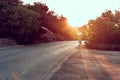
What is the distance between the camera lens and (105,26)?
36.2 meters

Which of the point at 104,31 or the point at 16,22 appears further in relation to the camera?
the point at 16,22

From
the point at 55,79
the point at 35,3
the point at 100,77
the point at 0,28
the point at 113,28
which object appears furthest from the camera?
the point at 35,3

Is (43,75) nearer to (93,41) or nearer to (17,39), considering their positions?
(93,41)

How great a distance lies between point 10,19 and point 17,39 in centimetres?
383

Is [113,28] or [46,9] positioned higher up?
[46,9]

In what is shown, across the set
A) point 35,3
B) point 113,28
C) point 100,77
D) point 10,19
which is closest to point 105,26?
point 113,28

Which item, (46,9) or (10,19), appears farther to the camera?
(46,9)

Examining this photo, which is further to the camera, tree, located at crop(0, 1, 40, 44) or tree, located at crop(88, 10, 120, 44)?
tree, located at crop(0, 1, 40, 44)

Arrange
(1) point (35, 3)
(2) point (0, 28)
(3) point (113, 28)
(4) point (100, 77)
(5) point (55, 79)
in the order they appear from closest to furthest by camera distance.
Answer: (5) point (55, 79)
(4) point (100, 77)
(3) point (113, 28)
(2) point (0, 28)
(1) point (35, 3)

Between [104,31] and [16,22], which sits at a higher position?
[16,22]

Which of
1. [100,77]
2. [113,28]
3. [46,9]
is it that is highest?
[46,9]

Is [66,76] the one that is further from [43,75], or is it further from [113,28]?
[113,28]

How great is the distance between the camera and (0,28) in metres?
45.2

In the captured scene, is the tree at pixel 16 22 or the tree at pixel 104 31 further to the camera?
the tree at pixel 16 22
